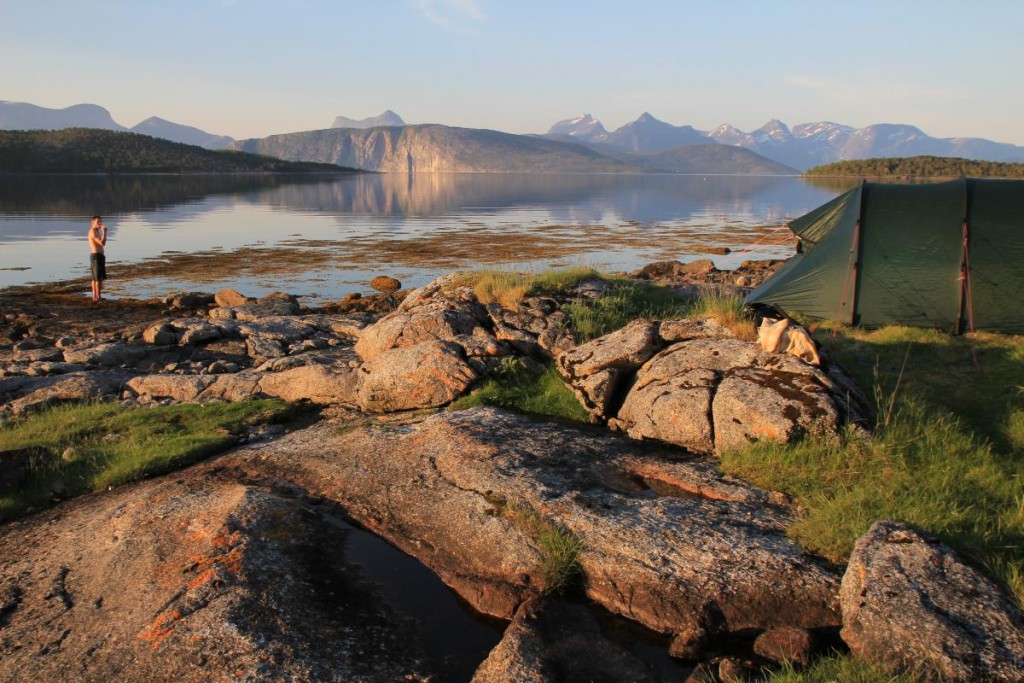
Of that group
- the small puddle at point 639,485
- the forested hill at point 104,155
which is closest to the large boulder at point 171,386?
the small puddle at point 639,485

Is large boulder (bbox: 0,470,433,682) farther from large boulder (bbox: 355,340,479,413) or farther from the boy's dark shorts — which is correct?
the boy's dark shorts

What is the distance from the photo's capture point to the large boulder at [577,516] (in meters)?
5.84

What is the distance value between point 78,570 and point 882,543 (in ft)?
24.0

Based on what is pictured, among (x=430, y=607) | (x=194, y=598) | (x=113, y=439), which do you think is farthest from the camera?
(x=113, y=439)

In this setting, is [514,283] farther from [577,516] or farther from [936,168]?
[936,168]

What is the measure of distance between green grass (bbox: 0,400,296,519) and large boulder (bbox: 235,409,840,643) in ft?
3.49

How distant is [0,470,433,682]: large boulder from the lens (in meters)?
5.25

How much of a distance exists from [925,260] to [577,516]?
1052cm

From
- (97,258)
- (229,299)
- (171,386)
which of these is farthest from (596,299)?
(97,258)

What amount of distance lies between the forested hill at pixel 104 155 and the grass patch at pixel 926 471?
150 m

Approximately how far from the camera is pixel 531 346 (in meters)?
11.8

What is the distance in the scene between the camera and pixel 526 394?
35.5 ft

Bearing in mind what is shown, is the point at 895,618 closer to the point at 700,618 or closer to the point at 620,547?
the point at 700,618

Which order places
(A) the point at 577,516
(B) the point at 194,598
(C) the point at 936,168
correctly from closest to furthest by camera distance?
(B) the point at 194,598 < (A) the point at 577,516 < (C) the point at 936,168
